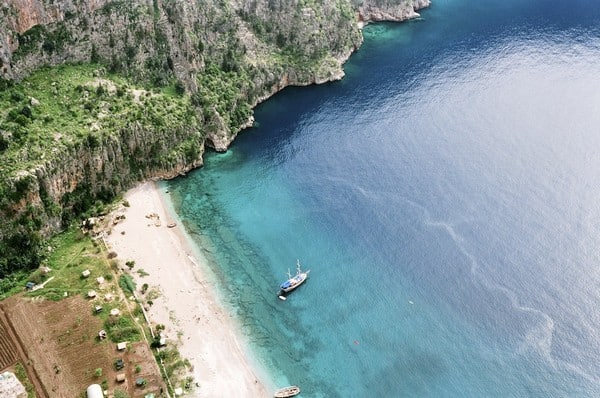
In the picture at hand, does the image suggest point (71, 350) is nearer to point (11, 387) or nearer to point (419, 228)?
point (11, 387)

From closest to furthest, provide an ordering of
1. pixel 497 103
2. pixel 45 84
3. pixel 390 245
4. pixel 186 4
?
1. pixel 390 245
2. pixel 45 84
3. pixel 186 4
4. pixel 497 103

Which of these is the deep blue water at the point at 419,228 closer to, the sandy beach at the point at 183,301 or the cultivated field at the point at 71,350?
the sandy beach at the point at 183,301

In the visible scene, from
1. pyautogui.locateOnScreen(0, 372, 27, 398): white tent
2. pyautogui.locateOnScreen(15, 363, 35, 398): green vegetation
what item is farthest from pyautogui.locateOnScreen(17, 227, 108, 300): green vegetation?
pyautogui.locateOnScreen(0, 372, 27, 398): white tent

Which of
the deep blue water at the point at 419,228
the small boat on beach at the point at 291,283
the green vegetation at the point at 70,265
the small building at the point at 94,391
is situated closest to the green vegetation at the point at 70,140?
the green vegetation at the point at 70,265

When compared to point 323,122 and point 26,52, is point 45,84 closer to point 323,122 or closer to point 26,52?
point 26,52

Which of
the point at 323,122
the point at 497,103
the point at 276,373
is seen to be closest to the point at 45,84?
the point at 323,122

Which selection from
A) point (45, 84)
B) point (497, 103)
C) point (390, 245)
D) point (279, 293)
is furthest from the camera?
point (497, 103)
